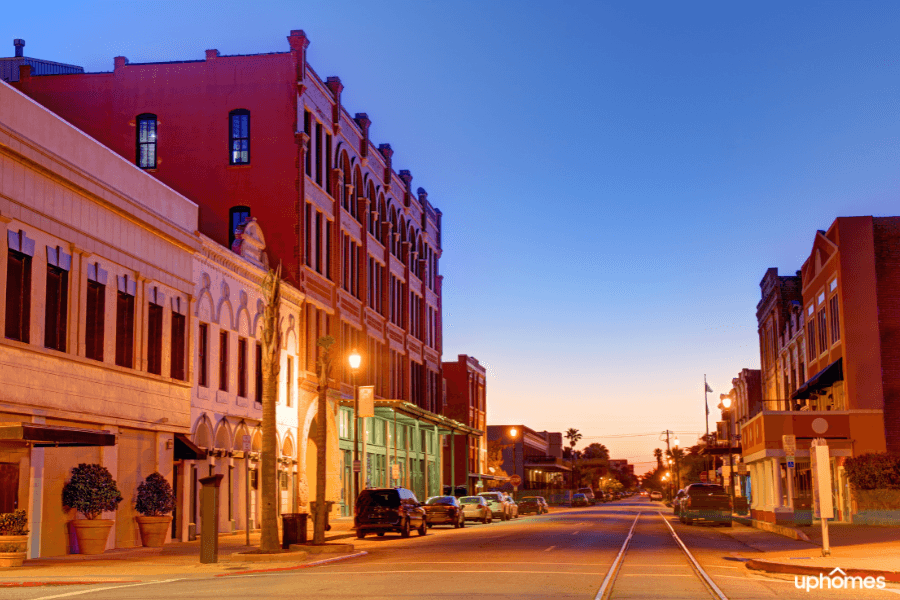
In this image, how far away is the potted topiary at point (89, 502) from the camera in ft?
84.5

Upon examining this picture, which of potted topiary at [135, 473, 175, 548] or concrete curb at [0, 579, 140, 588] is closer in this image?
concrete curb at [0, 579, 140, 588]

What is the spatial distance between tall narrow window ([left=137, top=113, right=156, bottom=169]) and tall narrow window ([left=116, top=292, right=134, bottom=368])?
63.0 ft

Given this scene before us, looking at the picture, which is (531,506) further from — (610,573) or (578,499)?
(610,573)

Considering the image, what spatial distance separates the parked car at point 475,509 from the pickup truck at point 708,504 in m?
9.84

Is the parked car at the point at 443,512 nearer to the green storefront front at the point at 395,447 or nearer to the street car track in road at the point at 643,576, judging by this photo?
the green storefront front at the point at 395,447

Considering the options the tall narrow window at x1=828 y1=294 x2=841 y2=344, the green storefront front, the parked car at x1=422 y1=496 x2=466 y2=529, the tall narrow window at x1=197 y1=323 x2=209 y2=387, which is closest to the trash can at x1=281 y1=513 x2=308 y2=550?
the tall narrow window at x1=197 y1=323 x2=209 y2=387

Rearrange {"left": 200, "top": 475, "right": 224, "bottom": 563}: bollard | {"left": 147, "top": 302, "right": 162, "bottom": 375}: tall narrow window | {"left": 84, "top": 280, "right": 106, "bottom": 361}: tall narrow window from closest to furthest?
{"left": 200, "top": 475, "right": 224, "bottom": 563}: bollard → {"left": 84, "top": 280, "right": 106, "bottom": 361}: tall narrow window → {"left": 147, "top": 302, "right": 162, "bottom": 375}: tall narrow window

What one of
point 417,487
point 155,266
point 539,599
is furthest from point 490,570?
point 417,487

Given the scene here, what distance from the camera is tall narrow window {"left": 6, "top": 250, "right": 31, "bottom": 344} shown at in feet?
78.9

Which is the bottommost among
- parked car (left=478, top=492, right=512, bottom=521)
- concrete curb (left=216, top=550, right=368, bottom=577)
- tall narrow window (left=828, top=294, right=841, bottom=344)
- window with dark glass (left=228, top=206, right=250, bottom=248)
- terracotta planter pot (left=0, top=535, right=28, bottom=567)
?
parked car (left=478, top=492, right=512, bottom=521)

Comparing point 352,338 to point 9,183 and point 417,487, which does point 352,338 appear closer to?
point 417,487

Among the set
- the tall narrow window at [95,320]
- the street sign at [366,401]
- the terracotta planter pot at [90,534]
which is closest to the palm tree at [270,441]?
the terracotta planter pot at [90,534]

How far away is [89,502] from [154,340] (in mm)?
6950

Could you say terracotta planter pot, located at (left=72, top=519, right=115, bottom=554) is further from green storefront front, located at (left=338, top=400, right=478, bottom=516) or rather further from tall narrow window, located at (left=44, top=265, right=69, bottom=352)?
green storefront front, located at (left=338, top=400, right=478, bottom=516)
